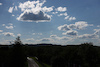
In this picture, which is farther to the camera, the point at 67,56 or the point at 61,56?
the point at 67,56

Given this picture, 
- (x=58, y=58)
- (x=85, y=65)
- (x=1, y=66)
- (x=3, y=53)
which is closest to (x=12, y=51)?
(x=1, y=66)

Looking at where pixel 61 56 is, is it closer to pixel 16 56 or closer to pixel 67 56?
pixel 16 56

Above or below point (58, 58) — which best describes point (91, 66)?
below

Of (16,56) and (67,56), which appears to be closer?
(16,56)

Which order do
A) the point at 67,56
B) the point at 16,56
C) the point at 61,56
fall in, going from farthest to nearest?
the point at 67,56
the point at 61,56
the point at 16,56

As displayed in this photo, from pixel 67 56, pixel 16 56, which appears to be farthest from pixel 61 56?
pixel 67 56

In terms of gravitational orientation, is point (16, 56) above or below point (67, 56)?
above

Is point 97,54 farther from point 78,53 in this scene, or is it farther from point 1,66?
point 1,66

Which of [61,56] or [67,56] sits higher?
[61,56]

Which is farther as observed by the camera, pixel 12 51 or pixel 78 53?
pixel 78 53

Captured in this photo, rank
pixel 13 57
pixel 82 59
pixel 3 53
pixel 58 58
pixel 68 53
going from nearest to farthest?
pixel 13 57
pixel 3 53
pixel 58 58
pixel 82 59
pixel 68 53

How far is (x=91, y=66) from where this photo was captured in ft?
207

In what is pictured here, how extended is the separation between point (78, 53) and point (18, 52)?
3660 centimetres

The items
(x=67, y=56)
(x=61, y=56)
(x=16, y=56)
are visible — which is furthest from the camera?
(x=67, y=56)
